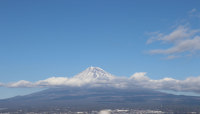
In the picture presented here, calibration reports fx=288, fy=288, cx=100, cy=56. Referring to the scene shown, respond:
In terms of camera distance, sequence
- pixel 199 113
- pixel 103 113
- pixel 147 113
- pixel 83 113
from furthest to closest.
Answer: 1. pixel 83 113
2. pixel 147 113
3. pixel 199 113
4. pixel 103 113

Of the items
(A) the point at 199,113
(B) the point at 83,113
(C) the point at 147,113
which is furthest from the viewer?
(B) the point at 83,113

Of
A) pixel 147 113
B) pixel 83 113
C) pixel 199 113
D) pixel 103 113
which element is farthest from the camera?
pixel 83 113

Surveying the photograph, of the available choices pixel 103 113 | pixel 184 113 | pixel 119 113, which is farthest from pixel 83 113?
pixel 103 113

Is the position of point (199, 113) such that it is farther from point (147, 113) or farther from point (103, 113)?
point (103, 113)

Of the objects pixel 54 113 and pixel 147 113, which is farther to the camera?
pixel 54 113

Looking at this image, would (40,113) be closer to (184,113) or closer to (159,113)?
(159,113)

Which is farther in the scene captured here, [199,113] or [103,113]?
[199,113]

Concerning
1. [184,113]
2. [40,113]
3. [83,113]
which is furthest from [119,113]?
[40,113]

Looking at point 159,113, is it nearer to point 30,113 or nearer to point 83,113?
point 83,113
